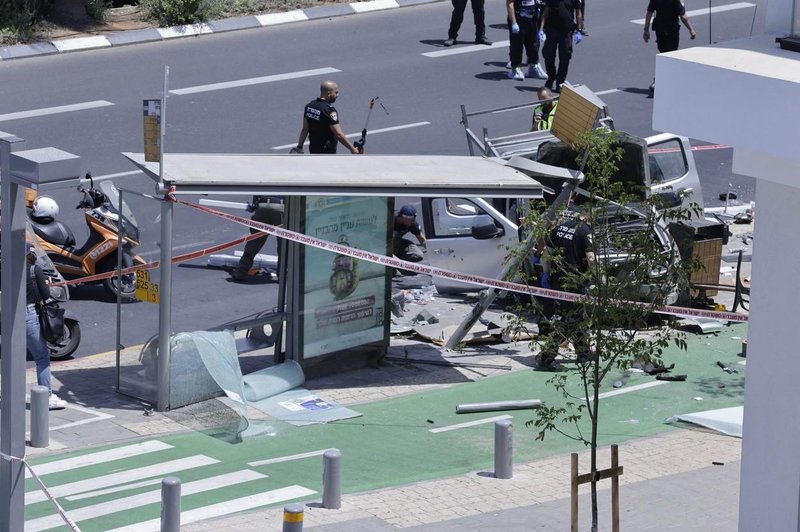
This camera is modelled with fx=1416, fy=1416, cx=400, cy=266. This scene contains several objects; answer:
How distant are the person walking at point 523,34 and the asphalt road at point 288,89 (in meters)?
0.36

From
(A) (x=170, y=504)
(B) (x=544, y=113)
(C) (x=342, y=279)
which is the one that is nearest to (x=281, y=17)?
(B) (x=544, y=113)

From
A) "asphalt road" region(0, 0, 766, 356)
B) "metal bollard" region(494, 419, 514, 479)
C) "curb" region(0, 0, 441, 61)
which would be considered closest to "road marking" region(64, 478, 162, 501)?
"metal bollard" region(494, 419, 514, 479)

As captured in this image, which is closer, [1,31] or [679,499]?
[679,499]

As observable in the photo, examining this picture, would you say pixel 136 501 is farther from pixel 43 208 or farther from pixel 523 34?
pixel 523 34

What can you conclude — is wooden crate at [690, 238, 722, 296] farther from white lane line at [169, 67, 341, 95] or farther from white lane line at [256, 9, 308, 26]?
white lane line at [256, 9, 308, 26]

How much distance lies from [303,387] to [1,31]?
13.2 meters

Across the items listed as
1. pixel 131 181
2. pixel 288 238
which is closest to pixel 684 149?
pixel 288 238

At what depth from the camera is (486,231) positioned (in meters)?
16.0

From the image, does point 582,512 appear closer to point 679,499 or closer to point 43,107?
point 679,499

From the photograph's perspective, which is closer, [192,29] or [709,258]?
[709,258]

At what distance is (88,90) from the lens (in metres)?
23.0

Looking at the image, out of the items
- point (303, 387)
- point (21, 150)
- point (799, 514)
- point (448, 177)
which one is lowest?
point (303, 387)

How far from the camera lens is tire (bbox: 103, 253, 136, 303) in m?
13.8

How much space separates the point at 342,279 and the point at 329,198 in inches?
34.6
